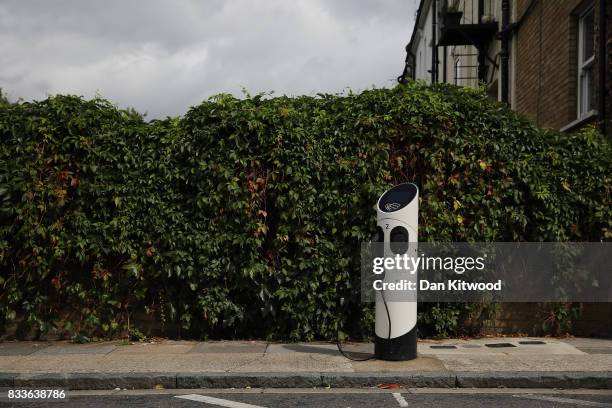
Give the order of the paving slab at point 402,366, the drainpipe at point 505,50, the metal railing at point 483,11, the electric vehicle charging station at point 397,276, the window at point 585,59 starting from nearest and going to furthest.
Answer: the paving slab at point 402,366 < the electric vehicle charging station at point 397,276 < the window at point 585,59 < the drainpipe at point 505,50 < the metal railing at point 483,11

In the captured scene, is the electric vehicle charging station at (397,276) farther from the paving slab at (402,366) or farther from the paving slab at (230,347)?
the paving slab at (230,347)

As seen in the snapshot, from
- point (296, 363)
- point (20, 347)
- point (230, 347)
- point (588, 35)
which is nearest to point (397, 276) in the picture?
point (296, 363)

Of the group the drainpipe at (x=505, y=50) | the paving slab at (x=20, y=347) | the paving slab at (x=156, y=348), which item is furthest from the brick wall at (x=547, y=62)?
the paving slab at (x=20, y=347)

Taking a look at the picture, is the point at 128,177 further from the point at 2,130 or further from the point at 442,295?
the point at 442,295

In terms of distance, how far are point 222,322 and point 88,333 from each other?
1723mm

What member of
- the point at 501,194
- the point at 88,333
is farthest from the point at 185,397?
the point at 501,194

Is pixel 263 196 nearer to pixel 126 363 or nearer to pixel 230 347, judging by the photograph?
pixel 230 347

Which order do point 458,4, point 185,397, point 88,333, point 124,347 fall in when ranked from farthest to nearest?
1. point 458,4
2. point 88,333
3. point 124,347
4. point 185,397

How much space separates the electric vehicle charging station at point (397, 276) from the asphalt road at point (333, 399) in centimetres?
88

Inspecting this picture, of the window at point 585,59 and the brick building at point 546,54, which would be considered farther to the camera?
the window at point 585,59

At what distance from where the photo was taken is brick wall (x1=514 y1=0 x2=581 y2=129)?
1050cm

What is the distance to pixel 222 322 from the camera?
822cm

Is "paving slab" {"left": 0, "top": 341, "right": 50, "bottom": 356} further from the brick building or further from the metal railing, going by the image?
the metal railing

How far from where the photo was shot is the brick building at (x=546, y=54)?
9508mm
